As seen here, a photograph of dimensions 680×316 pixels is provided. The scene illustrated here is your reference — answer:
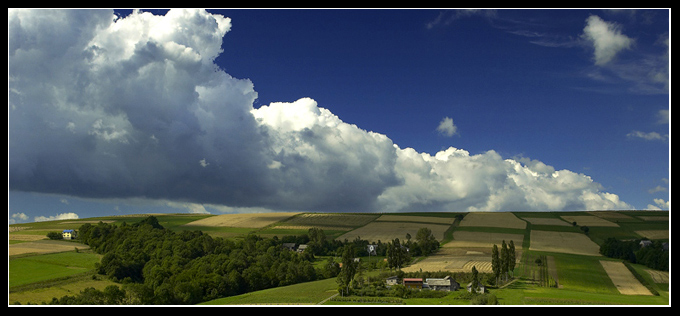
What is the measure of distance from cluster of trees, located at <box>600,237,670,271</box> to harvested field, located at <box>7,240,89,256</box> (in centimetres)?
5148

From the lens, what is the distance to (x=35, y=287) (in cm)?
3428

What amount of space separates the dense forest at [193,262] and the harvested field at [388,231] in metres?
1.85

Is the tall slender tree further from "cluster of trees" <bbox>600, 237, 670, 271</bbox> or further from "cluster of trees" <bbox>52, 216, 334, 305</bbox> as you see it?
"cluster of trees" <bbox>52, 216, 334, 305</bbox>

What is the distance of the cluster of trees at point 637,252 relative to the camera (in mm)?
40172

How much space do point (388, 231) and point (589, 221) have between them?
76.9 ft

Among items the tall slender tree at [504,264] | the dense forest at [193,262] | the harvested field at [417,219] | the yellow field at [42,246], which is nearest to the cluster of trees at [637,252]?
the tall slender tree at [504,264]

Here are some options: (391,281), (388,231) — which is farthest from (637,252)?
(388,231)

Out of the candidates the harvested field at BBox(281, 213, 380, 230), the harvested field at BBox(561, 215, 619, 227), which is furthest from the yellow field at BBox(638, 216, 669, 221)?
the harvested field at BBox(281, 213, 380, 230)

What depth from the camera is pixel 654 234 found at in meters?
48.4

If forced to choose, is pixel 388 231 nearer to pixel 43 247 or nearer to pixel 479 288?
pixel 479 288

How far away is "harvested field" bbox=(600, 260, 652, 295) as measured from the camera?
114 ft

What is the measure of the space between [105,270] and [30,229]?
24583 mm
